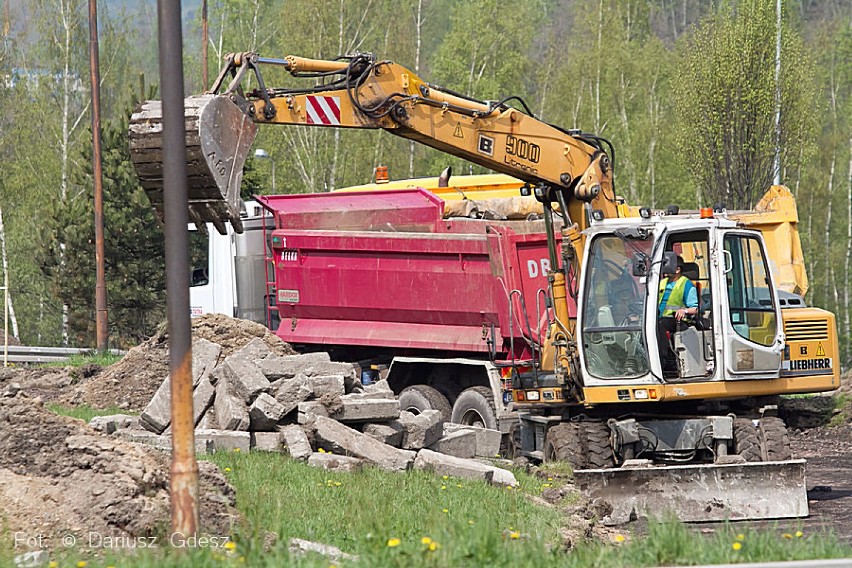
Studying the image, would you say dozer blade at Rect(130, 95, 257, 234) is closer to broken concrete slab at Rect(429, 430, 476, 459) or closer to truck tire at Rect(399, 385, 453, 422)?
broken concrete slab at Rect(429, 430, 476, 459)

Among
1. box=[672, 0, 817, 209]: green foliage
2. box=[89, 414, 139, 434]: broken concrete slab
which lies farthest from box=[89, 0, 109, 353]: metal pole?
box=[89, 414, 139, 434]: broken concrete slab

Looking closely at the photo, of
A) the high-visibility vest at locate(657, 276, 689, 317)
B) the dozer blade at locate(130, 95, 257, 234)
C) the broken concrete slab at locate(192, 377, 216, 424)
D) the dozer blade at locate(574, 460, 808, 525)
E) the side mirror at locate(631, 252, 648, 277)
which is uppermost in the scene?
the dozer blade at locate(130, 95, 257, 234)

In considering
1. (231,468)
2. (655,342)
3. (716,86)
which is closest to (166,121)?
(231,468)

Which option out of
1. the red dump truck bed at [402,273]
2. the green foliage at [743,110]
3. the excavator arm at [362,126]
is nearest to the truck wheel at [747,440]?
the excavator arm at [362,126]

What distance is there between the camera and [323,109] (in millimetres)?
11695

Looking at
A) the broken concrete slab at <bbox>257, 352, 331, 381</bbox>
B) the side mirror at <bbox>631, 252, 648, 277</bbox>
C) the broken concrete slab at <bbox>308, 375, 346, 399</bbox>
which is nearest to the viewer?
the side mirror at <bbox>631, 252, 648, 277</bbox>

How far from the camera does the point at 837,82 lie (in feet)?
168

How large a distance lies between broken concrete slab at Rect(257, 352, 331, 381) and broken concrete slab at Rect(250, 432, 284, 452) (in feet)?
4.77

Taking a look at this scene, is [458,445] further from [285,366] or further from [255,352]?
[255,352]

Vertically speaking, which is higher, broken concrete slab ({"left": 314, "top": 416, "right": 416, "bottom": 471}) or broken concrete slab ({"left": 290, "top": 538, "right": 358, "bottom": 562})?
broken concrete slab ({"left": 314, "top": 416, "right": 416, "bottom": 471})

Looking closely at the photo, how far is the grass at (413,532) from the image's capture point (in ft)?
21.0

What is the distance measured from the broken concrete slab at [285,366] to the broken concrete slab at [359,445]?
61.0 inches

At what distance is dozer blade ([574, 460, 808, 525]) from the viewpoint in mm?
10938

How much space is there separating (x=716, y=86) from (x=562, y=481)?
17.7m
